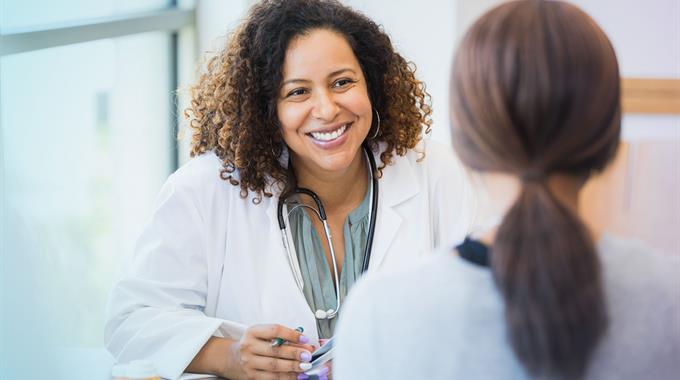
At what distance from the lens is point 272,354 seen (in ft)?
4.92

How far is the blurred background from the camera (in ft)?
5.69

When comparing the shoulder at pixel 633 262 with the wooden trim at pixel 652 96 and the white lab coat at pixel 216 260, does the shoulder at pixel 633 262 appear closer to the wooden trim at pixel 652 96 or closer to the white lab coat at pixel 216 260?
the white lab coat at pixel 216 260

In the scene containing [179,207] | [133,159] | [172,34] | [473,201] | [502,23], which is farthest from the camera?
[172,34]

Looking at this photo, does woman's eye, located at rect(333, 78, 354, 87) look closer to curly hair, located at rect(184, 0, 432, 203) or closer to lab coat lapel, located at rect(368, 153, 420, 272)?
curly hair, located at rect(184, 0, 432, 203)

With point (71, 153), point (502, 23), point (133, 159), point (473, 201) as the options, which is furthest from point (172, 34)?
point (502, 23)

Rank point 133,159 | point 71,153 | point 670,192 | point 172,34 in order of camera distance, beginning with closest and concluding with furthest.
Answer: point 71,153, point 670,192, point 133,159, point 172,34

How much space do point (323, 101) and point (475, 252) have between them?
88cm

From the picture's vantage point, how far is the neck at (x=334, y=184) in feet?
6.14

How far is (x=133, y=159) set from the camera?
2.69 meters

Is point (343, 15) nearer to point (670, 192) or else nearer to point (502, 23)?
point (502, 23)

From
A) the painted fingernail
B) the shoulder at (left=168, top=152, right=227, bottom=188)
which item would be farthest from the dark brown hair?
the shoulder at (left=168, top=152, right=227, bottom=188)

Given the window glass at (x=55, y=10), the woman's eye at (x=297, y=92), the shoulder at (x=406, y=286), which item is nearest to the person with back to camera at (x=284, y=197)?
the woman's eye at (x=297, y=92)

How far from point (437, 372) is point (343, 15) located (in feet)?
3.65

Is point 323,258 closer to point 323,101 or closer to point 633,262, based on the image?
point 323,101
